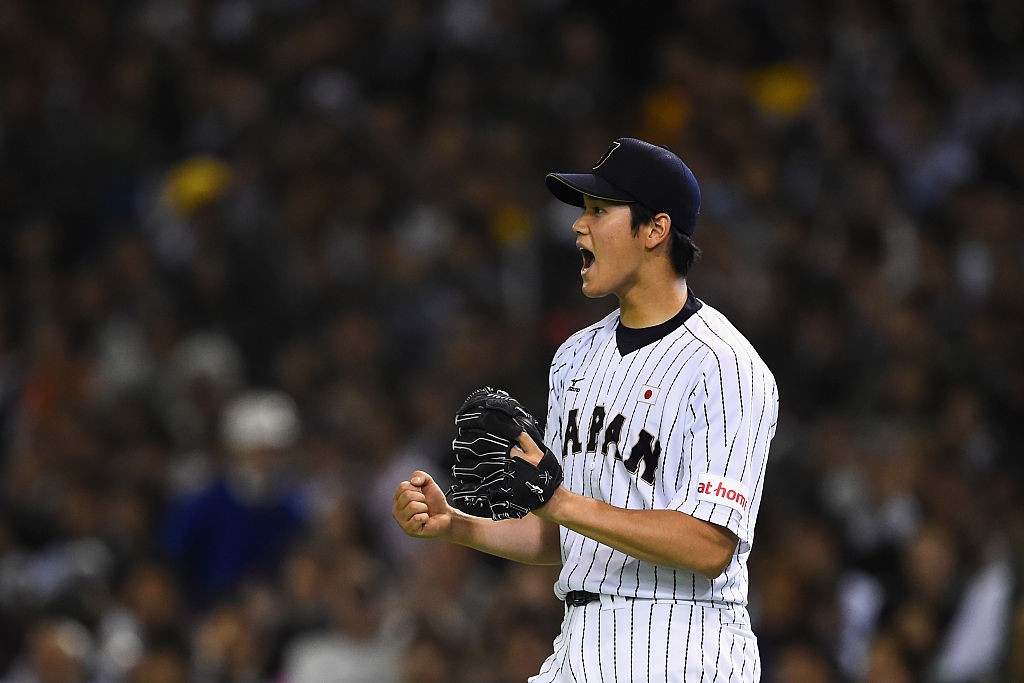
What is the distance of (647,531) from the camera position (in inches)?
130

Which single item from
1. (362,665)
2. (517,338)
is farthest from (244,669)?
(517,338)

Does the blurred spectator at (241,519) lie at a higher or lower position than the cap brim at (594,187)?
higher

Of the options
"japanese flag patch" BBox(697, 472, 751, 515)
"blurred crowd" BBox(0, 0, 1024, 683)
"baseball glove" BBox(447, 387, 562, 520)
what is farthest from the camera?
"blurred crowd" BBox(0, 0, 1024, 683)

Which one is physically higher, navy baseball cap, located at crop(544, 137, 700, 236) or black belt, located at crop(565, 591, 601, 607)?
navy baseball cap, located at crop(544, 137, 700, 236)

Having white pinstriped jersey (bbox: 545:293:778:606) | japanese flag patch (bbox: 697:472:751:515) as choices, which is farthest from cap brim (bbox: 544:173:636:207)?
japanese flag patch (bbox: 697:472:751:515)

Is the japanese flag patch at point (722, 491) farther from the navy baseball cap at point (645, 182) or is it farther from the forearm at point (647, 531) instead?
the navy baseball cap at point (645, 182)

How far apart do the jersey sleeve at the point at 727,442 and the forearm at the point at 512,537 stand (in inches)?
20.4

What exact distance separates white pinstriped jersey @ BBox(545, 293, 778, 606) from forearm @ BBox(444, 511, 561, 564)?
0.17 m

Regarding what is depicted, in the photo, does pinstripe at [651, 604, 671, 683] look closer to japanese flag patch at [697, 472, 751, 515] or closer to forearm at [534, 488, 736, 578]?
forearm at [534, 488, 736, 578]

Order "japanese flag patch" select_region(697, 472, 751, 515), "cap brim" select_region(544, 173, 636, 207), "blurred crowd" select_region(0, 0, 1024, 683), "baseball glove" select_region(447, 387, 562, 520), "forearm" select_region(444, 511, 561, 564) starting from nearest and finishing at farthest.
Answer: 1. "baseball glove" select_region(447, 387, 562, 520)
2. "japanese flag patch" select_region(697, 472, 751, 515)
3. "cap brim" select_region(544, 173, 636, 207)
4. "forearm" select_region(444, 511, 561, 564)
5. "blurred crowd" select_region(0, 0, 1024, 683)

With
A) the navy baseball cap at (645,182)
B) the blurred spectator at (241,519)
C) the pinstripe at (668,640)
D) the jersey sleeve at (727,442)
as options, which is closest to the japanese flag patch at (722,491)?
the jersey sleeve at (727,442)

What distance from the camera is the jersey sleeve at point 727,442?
3377mm

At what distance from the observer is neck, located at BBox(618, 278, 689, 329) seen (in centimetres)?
365

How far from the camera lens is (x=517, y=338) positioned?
336 inches
